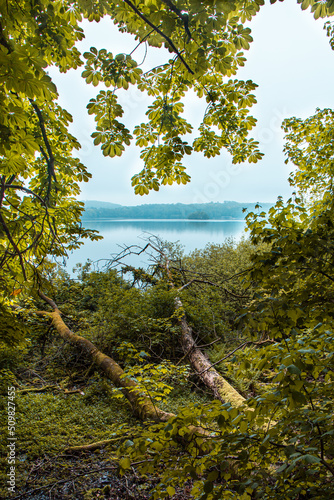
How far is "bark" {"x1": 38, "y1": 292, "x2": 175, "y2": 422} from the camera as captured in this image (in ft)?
12.8

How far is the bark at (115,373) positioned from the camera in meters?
3.89

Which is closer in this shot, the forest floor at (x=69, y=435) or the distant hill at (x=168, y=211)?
the forest floor at (x=69, y=435)

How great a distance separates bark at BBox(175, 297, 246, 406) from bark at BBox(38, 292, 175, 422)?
3.23 feet

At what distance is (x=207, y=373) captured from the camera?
5.52 m

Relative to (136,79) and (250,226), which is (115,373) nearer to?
(250,226)

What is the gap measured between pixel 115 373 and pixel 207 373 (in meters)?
1.80

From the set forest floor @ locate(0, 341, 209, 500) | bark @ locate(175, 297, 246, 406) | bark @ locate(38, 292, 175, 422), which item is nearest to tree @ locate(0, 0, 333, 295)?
forest floor @ locate(0, 341, 209, 500)

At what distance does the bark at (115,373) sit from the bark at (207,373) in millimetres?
985

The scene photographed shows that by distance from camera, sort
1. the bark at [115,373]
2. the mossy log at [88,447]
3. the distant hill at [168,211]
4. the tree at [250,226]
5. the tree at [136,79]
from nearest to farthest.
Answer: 1. the tree at [250,226]
2. the tree at [136,79]
3. the mossy log at [88,447]
4. the bark at [115,373]
5. the distant hill at [168,211]

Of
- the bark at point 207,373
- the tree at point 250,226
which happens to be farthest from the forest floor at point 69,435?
the tree at point 250,226

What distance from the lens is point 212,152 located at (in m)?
3.47

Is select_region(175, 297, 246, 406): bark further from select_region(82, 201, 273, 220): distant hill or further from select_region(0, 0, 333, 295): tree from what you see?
select_region(82, 201, 273, 220): distant hill

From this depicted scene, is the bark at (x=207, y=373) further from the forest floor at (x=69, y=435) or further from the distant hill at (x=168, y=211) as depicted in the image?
the distant hill at (x=168, y=211)

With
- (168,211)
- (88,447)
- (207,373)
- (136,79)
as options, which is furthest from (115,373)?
(168,211)
